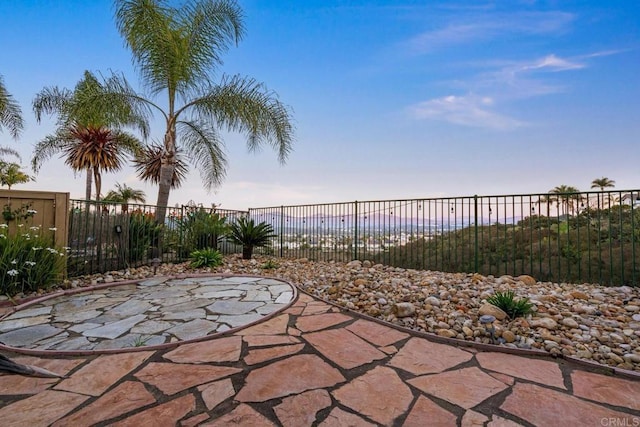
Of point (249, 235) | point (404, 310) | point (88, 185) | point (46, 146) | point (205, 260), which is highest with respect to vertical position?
point (46, 146)

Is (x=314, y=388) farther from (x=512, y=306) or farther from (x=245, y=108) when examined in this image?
(x=245, y=108)

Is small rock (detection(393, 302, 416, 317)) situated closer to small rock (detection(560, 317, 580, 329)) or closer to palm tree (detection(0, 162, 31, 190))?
small rock (detection(560, 317, 580, 329))

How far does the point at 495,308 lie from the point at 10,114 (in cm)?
1372

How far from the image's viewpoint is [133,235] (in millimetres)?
6086

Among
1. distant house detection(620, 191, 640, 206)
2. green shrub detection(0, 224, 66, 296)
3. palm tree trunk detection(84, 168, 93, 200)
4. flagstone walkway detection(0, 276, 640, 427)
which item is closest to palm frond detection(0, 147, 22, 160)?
palm tree trunk detection(84, 168, 93, 200)

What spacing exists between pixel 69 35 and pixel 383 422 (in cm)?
858

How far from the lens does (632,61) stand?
4172 millimetres

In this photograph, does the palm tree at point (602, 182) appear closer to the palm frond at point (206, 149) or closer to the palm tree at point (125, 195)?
the palm frond at point (206, 149)

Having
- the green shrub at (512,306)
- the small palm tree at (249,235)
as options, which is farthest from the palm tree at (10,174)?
the green shrub at (512,306)

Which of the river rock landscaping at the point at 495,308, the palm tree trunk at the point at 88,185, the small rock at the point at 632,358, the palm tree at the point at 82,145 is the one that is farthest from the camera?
the palm tree trunk at the point at 88,185

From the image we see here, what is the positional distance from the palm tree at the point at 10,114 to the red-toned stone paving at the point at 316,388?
1050 cm

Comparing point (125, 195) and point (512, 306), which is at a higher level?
point (125, 195)

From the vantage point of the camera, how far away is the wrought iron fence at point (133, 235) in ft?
16.9

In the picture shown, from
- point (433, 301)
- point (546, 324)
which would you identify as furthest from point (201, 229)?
point (546, 324)
